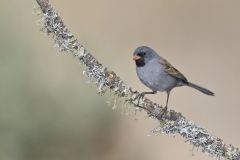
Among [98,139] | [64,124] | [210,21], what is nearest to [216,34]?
[210,21]

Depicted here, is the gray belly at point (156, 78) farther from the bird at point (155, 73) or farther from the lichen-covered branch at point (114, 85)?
the lichen-covered branch at point (114, 85)

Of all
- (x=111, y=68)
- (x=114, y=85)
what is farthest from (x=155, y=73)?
(x=111, y=68)

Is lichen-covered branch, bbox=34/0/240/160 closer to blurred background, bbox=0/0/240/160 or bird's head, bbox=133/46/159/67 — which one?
bird's head, bbox=133/46/159/67

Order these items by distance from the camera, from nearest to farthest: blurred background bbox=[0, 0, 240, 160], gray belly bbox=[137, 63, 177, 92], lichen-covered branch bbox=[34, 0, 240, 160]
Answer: lichen-covered branch bbox=[34, 0, 240, 160]
gray belly bbox=[137, 63, 177, 92]
blurred background bbox=[0, 0, 240, 160]

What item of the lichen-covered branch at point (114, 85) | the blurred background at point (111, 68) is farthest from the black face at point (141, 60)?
the blurred background at point (111, 68)

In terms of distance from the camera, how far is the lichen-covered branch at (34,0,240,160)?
1.35 m

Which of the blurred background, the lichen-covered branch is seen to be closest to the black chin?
the lichen-covered branch

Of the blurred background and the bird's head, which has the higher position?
the blurred background

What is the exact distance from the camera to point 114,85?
1.38m

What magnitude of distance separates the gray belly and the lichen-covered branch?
0.46 meters

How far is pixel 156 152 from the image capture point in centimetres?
401

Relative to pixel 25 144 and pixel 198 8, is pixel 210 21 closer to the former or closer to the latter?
pixel 198 8

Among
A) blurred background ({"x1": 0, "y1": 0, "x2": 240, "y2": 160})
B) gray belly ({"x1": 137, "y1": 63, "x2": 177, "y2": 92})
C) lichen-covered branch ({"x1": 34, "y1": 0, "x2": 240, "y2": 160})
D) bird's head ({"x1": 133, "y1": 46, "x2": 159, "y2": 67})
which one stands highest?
blurred background ({"x1": 0, "y1": 0, "x2": 240, "y2": 160})

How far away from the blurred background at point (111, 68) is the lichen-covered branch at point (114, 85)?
120cm
